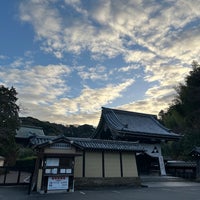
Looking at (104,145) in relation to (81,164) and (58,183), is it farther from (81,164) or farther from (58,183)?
(58,183)

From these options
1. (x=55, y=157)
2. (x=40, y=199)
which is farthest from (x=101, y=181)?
(x=40, y=199)

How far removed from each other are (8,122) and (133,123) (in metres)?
13.4

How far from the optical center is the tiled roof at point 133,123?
22172 millimetres

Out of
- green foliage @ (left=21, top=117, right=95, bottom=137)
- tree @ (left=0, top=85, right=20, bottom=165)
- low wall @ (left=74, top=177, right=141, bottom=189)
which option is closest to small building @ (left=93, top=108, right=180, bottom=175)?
low wall @ (left=74, top=177, right=141, bottom=189)

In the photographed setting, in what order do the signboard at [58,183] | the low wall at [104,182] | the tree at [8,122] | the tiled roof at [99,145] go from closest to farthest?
the signboard at [58,183]
the low wall at [104,182]
the tiled roof at [99,145]
the tree at [8,122]

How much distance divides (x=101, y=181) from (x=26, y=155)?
1981 cm

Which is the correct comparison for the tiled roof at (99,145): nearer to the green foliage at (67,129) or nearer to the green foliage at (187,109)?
the green foliage at (187,109)

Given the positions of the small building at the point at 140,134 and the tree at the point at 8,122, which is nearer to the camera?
the tree at the point at 8,122

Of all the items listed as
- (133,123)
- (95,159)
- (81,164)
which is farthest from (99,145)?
(133,123)

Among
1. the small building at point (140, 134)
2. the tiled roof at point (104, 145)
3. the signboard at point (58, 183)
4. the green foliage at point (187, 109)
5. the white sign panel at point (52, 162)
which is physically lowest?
the signboard at point (58, 183)

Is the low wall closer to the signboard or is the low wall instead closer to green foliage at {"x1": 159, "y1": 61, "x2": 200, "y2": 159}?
the signboard

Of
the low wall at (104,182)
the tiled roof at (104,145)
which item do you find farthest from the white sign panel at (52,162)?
the tiled roof at (104,145)

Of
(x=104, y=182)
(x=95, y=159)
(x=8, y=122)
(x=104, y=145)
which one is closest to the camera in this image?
(x=104, y=182)

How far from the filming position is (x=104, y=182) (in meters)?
15.4
